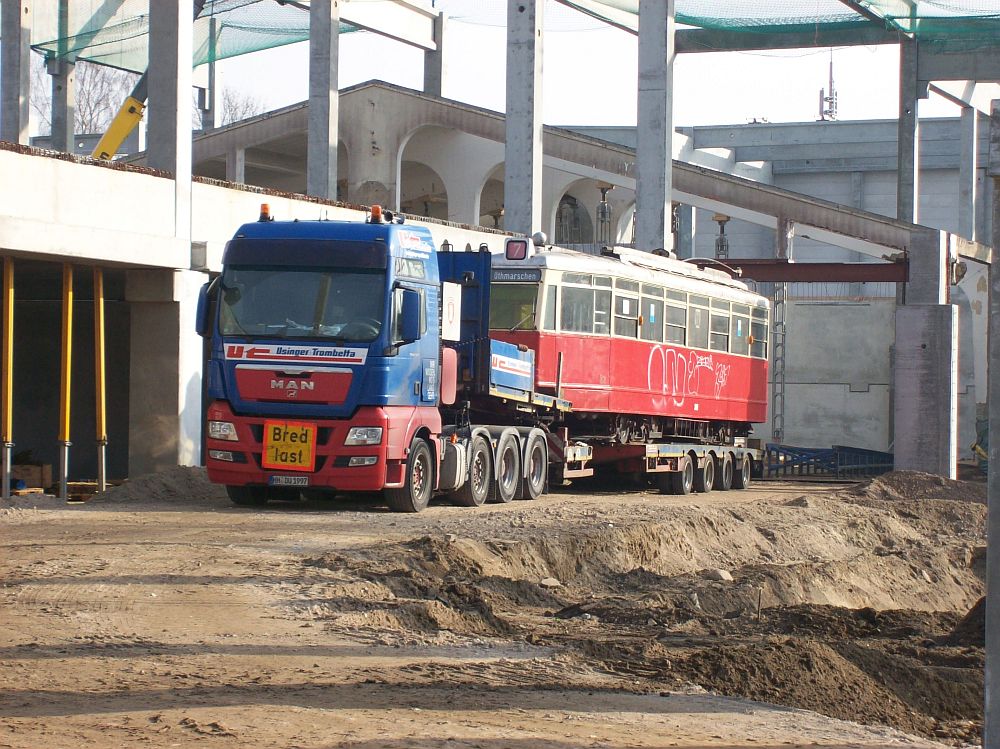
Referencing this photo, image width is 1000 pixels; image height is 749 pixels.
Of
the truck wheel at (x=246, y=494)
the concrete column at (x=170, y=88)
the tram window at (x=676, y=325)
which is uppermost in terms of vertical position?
the concrete column at (x=170, y=88)

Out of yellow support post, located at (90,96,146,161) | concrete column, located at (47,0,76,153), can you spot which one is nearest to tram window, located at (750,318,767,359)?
yellow support post, located at (90,96,146,161)

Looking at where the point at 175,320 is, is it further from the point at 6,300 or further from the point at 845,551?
the point at 845,551

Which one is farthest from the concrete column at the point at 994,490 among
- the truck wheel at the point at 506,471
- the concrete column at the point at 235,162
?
the concrete column at the point at 235,162

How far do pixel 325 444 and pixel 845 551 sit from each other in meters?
8.64

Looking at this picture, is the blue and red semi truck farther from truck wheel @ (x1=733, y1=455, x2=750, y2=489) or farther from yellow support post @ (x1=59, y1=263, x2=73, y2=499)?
yellow support post @ (x1=59, y1=263, x2=73, y2=499)

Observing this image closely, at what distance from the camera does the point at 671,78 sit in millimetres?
32938

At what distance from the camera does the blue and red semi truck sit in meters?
17.1

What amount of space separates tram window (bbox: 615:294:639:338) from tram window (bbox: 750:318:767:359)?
6.41m

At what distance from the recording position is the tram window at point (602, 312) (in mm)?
24141

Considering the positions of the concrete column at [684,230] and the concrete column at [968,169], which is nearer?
the concrete column at [968,169]

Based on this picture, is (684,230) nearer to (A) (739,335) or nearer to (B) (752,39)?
(B) (752,39)

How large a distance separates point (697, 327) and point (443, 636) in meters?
18.1

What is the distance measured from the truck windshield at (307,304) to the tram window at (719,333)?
42.1 feet

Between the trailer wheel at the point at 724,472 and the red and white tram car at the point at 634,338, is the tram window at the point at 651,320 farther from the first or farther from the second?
the trailer wheel at the point at 724,472
